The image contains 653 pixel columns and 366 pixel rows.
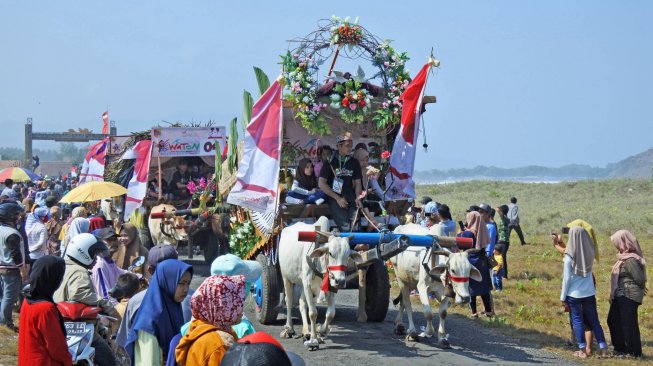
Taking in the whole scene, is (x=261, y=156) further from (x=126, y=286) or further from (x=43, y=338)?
(x=43, y=338)

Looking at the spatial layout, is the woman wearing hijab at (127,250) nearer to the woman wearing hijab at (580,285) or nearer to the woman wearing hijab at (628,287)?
the woman wearing hijab at (580,285)

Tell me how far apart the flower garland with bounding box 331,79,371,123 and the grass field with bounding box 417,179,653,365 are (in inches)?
157

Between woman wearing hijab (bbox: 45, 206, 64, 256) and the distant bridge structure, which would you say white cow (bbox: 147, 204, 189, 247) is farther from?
the distant bridge structure

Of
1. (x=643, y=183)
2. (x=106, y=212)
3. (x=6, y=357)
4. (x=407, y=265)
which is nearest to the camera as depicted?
(x=6, y=357)

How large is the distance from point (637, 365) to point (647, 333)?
3.14 m

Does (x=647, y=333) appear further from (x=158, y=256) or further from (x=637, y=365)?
(x=158, y=256)

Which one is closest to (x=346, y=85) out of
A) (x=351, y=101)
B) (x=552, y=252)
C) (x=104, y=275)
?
(x=351, y=101)

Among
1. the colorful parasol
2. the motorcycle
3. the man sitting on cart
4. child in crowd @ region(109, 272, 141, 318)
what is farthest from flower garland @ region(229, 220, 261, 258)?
the colorful parasol

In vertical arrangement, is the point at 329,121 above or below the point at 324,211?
above

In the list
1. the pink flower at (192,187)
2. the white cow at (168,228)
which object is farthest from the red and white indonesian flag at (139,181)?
the pink flower at (192,187)

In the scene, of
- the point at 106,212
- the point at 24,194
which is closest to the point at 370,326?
the point at 106,212

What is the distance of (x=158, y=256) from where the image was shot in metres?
7.97

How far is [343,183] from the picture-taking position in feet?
45.7

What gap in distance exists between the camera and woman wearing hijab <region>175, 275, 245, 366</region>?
5.41 meters
